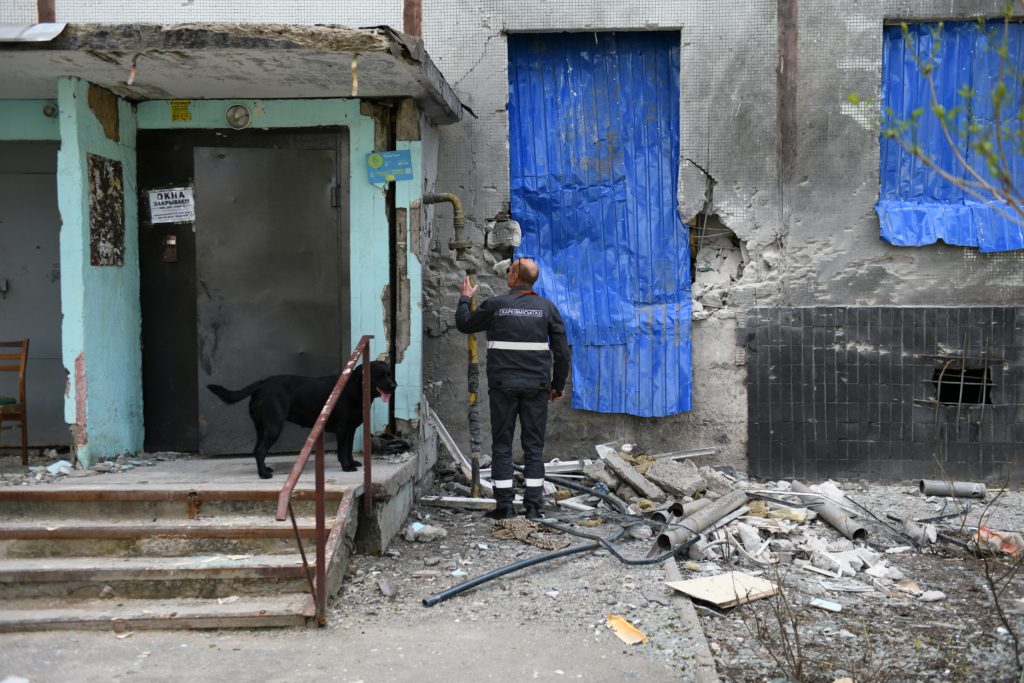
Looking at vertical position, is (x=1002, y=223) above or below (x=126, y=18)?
below

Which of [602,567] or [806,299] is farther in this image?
[806,299]

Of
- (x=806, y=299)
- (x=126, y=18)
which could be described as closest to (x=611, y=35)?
(x=806, y=299)

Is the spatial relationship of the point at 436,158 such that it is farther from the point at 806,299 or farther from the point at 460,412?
the point at 806,299

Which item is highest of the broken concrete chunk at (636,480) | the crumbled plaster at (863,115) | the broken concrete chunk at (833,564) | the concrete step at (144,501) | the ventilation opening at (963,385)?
the crumbled plaster at (863,115)

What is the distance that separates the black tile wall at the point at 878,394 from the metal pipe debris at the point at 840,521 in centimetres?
102

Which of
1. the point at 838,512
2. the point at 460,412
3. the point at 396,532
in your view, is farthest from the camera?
the point at 460,412

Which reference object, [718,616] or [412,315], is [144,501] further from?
[718,616]

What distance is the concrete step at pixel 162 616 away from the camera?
15.7 ft

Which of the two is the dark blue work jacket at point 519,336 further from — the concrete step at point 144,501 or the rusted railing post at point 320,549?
the rusted railing post at point 320,549

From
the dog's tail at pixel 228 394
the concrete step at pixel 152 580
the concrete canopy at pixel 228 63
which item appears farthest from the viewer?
the dog's tail at pixel 228 394

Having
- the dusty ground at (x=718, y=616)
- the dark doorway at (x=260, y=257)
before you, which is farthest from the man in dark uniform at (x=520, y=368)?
the dark doorway at (x=260, y=257)

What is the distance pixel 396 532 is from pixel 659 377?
2947mm

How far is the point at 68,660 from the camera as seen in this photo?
4426 mm

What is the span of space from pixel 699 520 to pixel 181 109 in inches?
195
